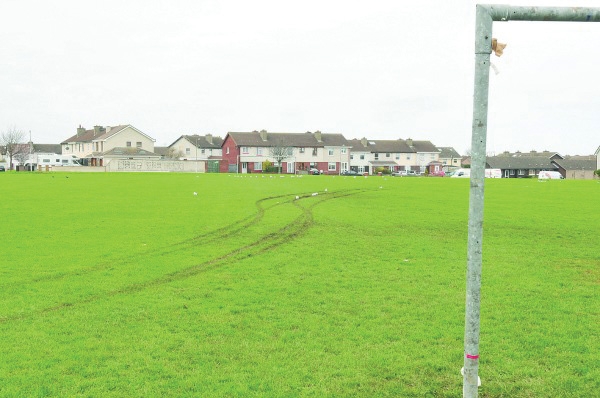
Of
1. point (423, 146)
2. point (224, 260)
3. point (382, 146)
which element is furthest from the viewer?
point (423, 146)

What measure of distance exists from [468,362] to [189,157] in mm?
133450

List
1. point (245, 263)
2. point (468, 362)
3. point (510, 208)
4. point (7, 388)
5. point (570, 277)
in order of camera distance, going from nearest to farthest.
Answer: point (468, 362), point (7, 388), point (570, 277), point (245, 263), point (510, 208)

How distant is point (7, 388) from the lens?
6258 mm

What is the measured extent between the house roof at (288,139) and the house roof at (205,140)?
17.0 meters

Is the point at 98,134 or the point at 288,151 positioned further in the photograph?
the point at 98,134

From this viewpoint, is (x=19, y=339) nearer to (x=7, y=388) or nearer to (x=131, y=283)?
(x=7, y=388)

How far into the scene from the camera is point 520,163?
442 feet

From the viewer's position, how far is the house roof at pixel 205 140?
443 feet

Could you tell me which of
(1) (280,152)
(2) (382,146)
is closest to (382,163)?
(2) (382,146)

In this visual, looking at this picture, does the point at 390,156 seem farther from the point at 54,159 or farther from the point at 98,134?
the point at 54,159

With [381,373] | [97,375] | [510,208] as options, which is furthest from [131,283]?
[510,208]

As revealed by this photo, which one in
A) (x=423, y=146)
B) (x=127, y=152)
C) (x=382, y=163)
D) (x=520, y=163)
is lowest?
(x=382, y=163)

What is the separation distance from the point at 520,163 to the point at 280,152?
6293cm

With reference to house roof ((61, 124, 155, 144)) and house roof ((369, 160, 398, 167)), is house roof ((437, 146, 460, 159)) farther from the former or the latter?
house roof ((61, 124, 155, 144))
